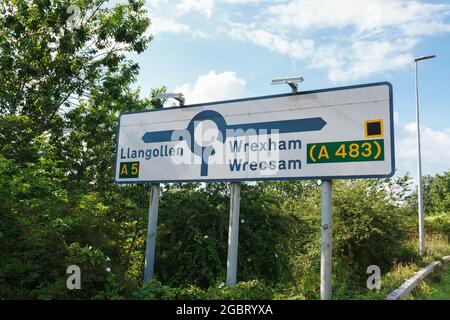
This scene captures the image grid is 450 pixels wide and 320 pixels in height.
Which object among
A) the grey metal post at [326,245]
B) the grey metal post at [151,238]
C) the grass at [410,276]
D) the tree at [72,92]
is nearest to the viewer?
the grey metal post at [326,245]

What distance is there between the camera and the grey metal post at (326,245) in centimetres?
560

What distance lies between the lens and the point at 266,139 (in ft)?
20.9

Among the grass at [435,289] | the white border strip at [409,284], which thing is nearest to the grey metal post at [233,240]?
the white border strip at [409,284]

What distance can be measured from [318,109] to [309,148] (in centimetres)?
63

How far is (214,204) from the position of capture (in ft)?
32.1

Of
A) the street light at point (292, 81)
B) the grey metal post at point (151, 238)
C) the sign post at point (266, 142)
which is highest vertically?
the street light at point (292, 81)

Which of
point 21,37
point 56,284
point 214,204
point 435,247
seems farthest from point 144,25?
point 435,247

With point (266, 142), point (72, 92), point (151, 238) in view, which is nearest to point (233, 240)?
point (266, 142)

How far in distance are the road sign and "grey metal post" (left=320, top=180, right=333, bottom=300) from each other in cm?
27

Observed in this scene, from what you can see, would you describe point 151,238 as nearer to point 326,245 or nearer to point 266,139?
point 266,139

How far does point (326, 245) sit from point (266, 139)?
1.88 metres

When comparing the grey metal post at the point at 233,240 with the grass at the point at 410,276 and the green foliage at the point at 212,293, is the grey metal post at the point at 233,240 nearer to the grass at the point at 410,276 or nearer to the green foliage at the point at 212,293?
the green foliage at the point at 212,293

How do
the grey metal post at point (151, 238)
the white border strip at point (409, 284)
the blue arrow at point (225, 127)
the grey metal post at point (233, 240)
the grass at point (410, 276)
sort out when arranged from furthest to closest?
the grey metal post at point (151, 238) → the grass at point (410, 276) → the white border strip at point (409, 284) → the grey metal post at point (233, 240) → the blue arrow at point (225, 127)

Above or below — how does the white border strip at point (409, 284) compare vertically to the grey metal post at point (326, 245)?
below
